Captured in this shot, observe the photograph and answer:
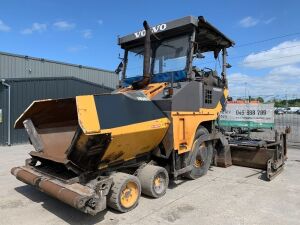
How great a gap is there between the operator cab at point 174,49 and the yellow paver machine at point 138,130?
0.02m

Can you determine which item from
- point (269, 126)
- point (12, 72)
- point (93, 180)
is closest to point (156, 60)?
point (93, 180)

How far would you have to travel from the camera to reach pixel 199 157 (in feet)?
20.3

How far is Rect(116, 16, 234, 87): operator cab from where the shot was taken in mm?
5609

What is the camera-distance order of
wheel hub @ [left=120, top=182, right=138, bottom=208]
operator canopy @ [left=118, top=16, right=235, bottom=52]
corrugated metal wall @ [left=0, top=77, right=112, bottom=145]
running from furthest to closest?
1. corrugated metal wall @ [left=0, top=77, right=112, bottom=145]
2. operator canopy @ [left=118, top=16, right=235, bottom=52]
3. wheel hub @ [left=120, top=182, right=138, bottom=208]

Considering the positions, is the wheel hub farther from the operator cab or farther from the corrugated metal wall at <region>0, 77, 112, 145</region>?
the corrugated metal wall at <region>0, 77, 112, 145</region>

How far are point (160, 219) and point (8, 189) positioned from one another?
3.09 meters

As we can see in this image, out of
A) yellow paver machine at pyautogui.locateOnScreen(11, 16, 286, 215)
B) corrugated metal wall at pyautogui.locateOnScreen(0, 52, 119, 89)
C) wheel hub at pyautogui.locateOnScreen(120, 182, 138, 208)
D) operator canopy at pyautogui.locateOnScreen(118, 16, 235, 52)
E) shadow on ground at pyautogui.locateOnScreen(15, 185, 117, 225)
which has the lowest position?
shadow on ground at pyautogui.locateOnScreen(15, 185, 117, 225)

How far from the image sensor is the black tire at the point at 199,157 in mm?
5734

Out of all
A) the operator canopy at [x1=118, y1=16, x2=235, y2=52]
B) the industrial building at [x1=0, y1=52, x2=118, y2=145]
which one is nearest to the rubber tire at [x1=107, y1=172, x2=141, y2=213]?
the operator canopy at [x1=118, y1=16, x2=235, y2=52]

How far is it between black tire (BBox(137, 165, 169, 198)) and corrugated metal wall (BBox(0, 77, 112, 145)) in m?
9.41

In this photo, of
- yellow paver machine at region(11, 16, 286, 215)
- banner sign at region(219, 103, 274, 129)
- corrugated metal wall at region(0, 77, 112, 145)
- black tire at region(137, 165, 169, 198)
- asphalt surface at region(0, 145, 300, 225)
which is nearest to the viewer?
yellow paver machine at region(11, 16, 286, 215)

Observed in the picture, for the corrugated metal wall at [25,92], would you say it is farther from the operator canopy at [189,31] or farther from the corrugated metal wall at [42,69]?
the operator canopy at [189,31]

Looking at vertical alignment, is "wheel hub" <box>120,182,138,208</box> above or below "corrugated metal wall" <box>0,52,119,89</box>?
below

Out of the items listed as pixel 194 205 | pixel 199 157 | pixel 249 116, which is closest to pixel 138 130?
pixel 194 205
